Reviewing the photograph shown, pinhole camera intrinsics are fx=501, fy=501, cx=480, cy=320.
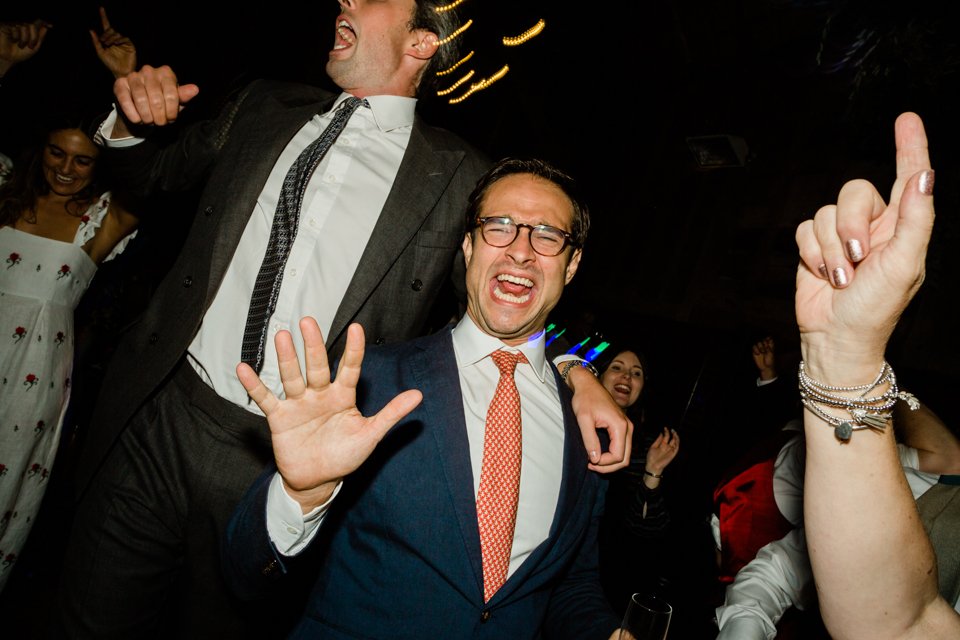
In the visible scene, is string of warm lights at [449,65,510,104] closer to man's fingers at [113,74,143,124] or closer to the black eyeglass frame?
the black eyeglass frame

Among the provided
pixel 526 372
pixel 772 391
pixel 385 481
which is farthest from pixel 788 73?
pixel 385 481

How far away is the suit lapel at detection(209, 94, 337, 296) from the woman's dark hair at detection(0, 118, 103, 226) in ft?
5.77

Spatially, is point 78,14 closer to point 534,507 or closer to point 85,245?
point 85,245

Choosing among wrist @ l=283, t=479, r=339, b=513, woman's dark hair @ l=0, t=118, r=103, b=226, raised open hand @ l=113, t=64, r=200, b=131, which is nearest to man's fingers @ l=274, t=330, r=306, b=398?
wrist @ l=283, t=479, r=339, b=513

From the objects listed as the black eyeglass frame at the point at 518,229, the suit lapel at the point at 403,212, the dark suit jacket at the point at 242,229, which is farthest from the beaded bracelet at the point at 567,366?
the suit lapel at the point at 403,212

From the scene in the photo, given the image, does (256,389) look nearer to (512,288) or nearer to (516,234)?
(512,288)

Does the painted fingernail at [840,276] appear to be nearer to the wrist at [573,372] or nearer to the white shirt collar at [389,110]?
the wrist at [573,372]

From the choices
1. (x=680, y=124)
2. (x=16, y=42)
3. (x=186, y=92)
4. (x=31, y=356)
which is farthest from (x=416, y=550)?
(x=680, y=124)

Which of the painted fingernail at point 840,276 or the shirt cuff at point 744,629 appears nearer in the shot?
the painted fingernail at point 840,276

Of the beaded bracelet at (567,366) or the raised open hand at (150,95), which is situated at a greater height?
the raised open hand at (150,95)

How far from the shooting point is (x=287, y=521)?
3.95 feet

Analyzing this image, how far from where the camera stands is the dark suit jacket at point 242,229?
1.70 m

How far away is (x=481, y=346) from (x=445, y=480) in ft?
1.77

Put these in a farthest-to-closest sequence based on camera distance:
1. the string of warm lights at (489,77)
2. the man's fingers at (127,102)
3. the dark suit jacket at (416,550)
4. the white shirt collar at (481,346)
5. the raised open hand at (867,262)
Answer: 1. the string of warm lights at (489,77)
2. the white shirt collar at (481,346)
3. the man's fingers at (127,102)
4. the dark suit jacket at (416,550)
5. the raised open hand at (867,262)
